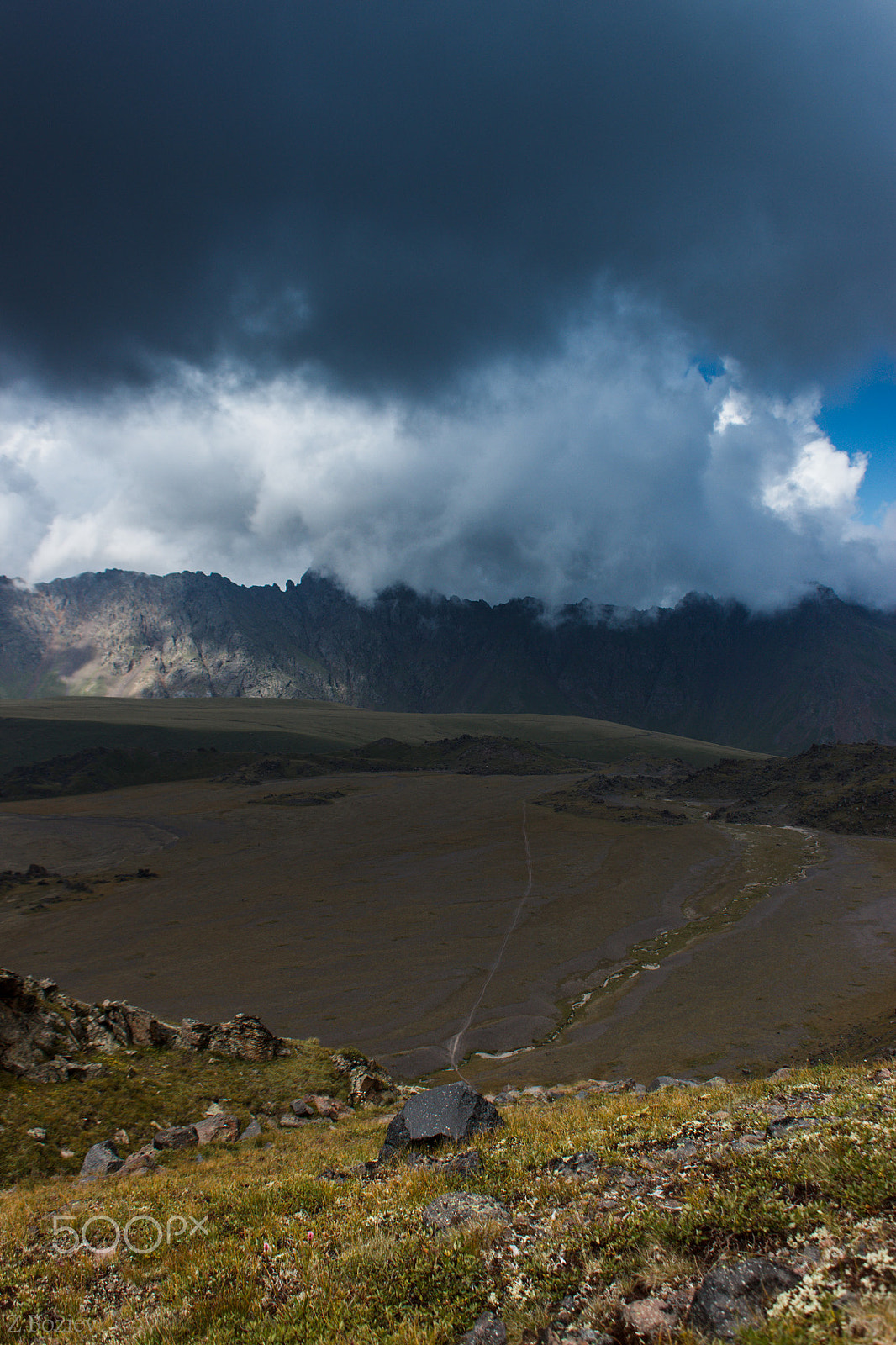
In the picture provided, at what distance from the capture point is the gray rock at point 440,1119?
1134 centimetres

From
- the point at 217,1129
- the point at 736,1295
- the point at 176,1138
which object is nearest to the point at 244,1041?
the point at 217,1129

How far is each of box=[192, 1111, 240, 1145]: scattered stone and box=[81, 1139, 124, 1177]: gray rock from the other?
2109mm

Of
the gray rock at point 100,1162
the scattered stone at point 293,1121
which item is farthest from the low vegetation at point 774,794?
the gray rock at point 100,1162

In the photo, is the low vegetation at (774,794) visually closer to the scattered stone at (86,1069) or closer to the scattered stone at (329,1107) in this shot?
the scattered stone at (329,1107)

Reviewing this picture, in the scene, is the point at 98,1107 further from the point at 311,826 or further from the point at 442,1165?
the point at 311,826

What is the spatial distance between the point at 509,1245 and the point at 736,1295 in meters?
2.82

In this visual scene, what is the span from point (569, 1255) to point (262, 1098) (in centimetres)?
1752

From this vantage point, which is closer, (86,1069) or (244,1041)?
(86,1069)

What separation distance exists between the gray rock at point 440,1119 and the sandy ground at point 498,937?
60.3 ft

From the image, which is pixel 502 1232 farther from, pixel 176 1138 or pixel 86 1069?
pixel 86 1069

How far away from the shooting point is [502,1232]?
7.16 metres

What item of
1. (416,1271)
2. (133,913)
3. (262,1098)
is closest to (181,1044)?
(262,1098)

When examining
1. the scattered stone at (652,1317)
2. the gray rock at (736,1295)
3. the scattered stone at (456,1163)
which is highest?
the gray rock at (736,1295)

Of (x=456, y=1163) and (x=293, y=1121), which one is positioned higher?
(x=456, y=1163)
